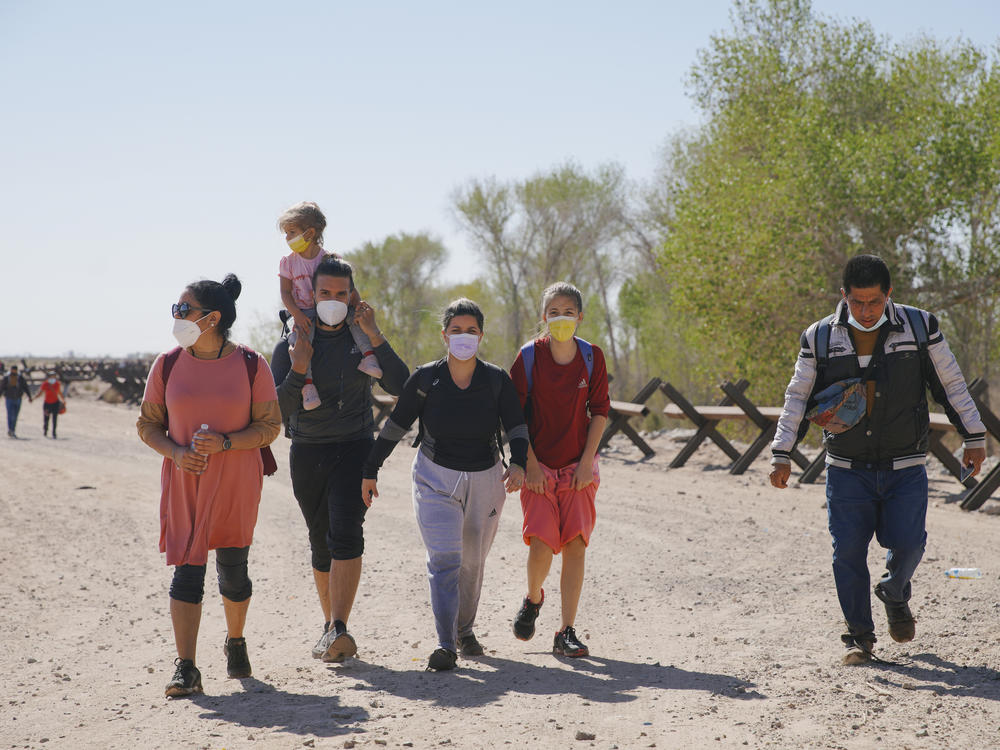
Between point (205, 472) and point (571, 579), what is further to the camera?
point (571, 579)

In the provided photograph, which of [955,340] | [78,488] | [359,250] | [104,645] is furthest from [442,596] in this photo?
[359,250]

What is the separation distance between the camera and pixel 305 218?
18.9 feet

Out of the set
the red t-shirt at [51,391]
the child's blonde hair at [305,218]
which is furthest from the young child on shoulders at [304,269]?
the red t-shirt at [51,391]

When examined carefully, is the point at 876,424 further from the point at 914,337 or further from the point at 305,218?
the point at 305,218

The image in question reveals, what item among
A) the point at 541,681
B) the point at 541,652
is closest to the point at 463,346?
the point at 541,681

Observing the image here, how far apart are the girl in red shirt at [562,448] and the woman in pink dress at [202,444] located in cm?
140

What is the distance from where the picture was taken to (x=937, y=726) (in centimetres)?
411

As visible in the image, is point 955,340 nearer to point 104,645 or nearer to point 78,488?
point 78,488

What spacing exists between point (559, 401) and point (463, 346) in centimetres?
67

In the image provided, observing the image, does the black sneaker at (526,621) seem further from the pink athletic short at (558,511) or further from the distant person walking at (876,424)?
the distant person walking at (876,424)

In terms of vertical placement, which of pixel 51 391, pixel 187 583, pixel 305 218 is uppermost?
pixel 305 218

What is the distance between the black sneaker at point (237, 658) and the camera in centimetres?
523

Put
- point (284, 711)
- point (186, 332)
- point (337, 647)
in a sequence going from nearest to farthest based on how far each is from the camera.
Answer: point (284, 711)
point (186, 332)
point (337, 647)

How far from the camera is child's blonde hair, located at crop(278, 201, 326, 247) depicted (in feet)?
18.8
